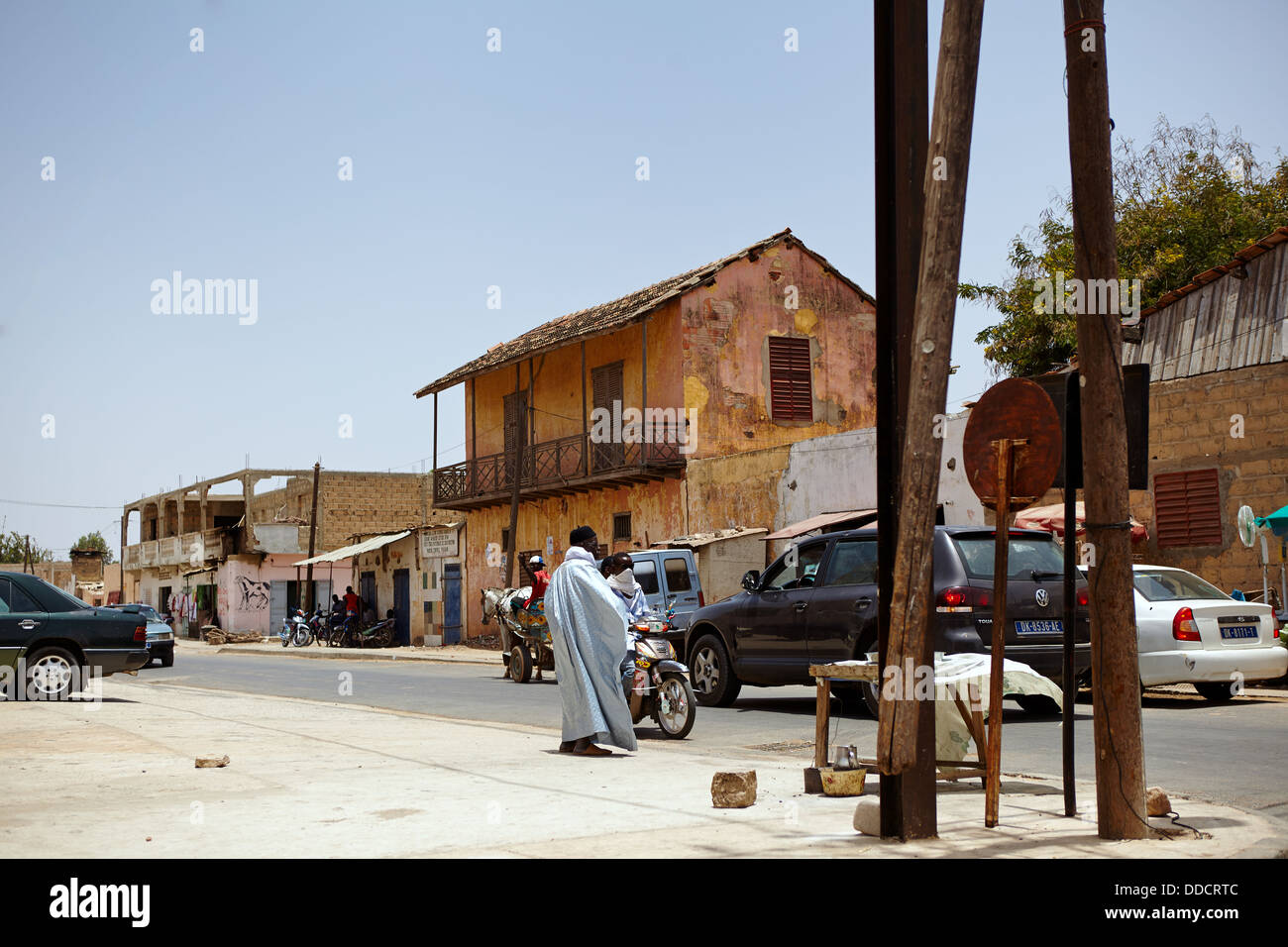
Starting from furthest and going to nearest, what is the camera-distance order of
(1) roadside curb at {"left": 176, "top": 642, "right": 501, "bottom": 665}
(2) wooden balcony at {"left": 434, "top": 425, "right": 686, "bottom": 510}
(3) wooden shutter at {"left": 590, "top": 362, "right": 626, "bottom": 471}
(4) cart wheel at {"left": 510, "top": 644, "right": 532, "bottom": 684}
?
(3) wooden shutter at {"left": 590, "top": 362, "right": 626, "bottom": 471} < (2) wooden balcony at {"left": 434, "top": 425, "right": 686, "bottom": 510} < (1) roadside curb at {"left": 176, "top": 642, "right": 501, "bottom": 665} < (4) cart wheel at {"left": 510, "top": 644, "right": 532, "bottom": 684}

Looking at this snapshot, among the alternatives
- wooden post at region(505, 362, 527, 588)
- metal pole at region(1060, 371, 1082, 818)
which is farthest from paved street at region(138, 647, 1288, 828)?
wooden post at region(505, 362, 527, 588)

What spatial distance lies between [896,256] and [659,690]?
6278 millimetres

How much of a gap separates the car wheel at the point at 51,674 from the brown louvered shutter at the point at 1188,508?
602 inches

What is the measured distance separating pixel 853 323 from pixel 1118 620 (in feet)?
93.9

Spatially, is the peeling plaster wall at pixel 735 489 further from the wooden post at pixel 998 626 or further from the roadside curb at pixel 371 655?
the wooden post at pixel 998 626

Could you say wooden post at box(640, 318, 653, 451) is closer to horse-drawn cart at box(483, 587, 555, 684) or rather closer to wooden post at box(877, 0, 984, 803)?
horse-drawn cart at box(483, 587, 555, 684)

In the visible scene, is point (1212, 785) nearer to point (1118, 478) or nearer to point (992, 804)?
point (992, 804)

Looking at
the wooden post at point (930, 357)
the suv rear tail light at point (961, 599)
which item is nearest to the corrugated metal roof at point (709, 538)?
the suv rear tail light at point (961, 599)

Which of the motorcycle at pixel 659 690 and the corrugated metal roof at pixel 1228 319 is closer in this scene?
the motorcycle at pixel 659 690

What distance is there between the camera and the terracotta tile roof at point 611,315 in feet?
102

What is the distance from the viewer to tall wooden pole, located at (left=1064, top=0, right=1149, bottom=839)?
5711mm

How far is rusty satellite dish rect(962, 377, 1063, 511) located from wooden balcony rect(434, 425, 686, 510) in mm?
23904
